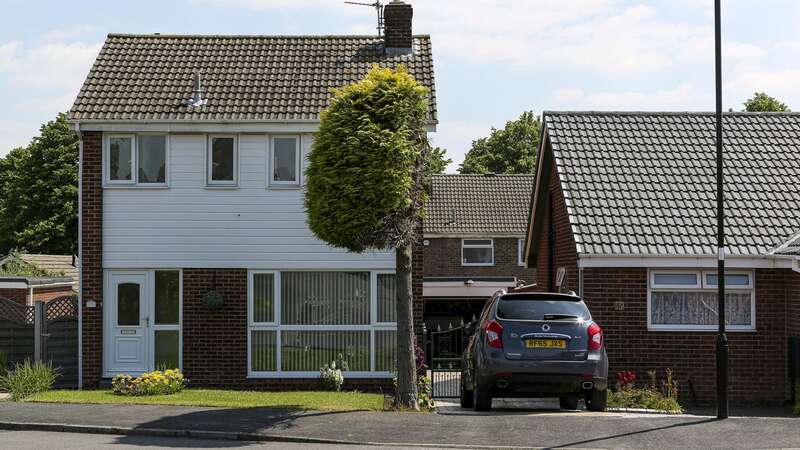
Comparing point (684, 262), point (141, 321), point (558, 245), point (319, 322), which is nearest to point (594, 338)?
point (684, 262)

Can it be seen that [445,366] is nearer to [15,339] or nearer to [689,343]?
[689,343]

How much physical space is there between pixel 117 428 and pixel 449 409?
5284 millimetres

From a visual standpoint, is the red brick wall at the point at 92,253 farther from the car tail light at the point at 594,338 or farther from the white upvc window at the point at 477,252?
the white upvc window at the point at 477,252

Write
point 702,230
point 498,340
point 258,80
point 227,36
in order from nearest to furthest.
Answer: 1. point 498,340
2. point 702,230
3. point 258,80
4. point 227,36

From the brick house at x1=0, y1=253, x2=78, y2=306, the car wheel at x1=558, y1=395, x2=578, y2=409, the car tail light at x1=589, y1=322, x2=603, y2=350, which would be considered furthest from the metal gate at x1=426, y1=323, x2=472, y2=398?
the brick house at x1=0, y1=253, x2=78, y2=306

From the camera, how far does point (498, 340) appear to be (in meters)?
15.5

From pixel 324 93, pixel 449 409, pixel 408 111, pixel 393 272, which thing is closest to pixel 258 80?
pixel 324 93

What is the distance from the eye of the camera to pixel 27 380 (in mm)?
19000

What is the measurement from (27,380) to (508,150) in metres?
55.7

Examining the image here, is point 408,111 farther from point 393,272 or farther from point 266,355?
point 266,355

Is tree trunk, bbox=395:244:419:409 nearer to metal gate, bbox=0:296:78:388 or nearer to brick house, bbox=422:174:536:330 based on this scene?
metal gate, bbox=0:296:78:388

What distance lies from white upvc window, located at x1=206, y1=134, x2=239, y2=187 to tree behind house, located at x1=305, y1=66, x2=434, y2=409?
5034 mm

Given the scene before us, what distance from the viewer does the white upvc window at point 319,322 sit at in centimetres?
2111

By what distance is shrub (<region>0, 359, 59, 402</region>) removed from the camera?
18.7 m
